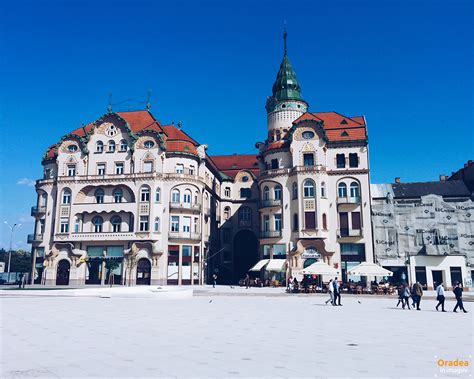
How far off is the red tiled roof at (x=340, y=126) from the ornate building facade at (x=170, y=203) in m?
0.13

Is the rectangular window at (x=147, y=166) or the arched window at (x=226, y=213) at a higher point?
the rectangular window at (x=147, y=166)

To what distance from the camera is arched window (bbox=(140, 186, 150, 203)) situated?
54.7 m

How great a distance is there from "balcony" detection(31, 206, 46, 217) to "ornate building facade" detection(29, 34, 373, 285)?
153 mm

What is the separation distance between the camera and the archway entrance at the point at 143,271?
5312 centimetres

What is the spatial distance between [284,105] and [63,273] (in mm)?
39948

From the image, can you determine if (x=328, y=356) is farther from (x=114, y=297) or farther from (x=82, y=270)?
(x=82, y=270)

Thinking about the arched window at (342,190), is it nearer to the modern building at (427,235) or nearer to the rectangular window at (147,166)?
the modern building at (427,235)

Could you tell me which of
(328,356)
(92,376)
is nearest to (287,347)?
(328,356)

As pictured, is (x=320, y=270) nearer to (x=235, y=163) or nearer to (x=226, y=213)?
(x=226, y=213)

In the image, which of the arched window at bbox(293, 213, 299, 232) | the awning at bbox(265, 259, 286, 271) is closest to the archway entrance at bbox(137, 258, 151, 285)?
the awning at bbox(265, 259, 286, 271)

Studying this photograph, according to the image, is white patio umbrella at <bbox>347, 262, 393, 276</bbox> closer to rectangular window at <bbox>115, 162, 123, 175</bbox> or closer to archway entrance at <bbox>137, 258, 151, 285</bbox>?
archway entrance at <bbox>137, 258, 151, 285</bbox>

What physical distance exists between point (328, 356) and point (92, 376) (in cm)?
581

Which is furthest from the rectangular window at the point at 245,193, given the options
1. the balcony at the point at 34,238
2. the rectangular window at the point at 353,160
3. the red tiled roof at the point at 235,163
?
the balcony at the point at 34,238

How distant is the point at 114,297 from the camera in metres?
32.5
